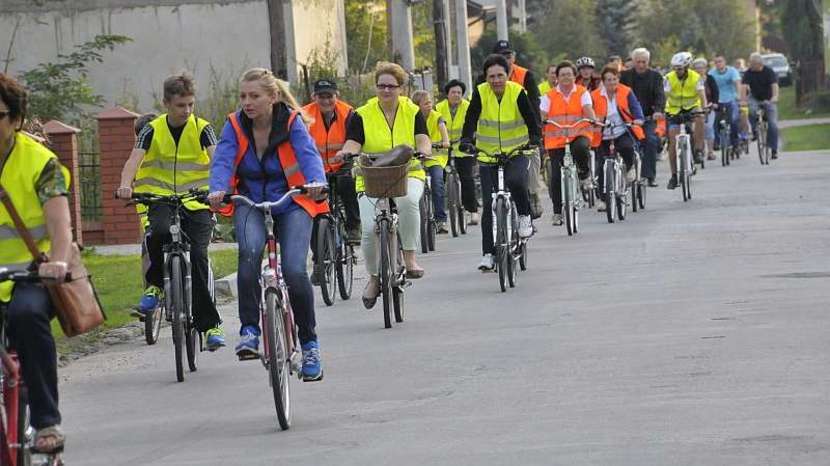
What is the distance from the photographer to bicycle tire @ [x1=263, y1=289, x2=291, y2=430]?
9.53m

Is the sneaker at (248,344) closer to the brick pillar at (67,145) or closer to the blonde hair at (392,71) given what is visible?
the blonde hair at (392,71)

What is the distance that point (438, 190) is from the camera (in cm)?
2311

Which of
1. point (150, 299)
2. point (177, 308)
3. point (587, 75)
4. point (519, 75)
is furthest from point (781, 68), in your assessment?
point (177, 308)

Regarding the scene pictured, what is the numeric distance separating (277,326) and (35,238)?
2.32m

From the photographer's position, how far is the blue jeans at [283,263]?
10.2 metres

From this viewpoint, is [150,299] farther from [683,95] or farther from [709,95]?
[709,95]

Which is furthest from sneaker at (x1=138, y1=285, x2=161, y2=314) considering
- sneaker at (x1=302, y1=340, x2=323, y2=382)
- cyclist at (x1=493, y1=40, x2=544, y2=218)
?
cyclist at (x1=493, y1=40, x2=544, y2=218)

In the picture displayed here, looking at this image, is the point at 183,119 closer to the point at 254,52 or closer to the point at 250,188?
the point at 250,188

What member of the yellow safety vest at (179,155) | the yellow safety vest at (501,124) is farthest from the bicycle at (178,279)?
the yellow safety vest at (501,124)

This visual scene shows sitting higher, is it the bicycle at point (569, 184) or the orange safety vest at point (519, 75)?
the orange safety vest at point (519, 75)

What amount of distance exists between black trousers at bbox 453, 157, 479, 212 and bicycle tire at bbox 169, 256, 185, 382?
10464mm

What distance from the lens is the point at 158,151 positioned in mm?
13023

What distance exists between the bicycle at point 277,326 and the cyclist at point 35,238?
2.11m

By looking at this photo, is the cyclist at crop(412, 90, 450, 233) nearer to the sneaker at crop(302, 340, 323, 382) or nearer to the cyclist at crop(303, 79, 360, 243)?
the cyclist at crop(303, 79, 360, 243)
